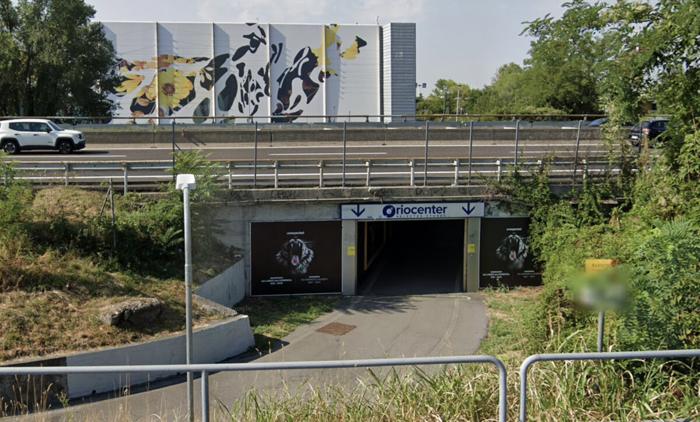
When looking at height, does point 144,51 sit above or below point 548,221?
above

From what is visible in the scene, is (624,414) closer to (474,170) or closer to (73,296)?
(73,296)

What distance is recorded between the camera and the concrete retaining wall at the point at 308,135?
32.1 metres

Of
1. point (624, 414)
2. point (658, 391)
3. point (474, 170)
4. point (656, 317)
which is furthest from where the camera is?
point (474, 170)

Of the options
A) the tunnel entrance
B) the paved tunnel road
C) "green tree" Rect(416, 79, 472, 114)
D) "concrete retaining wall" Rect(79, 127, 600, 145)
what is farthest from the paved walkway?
"green tree" Rect(416, 79, 472, 114)

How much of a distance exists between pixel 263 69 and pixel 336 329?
4294 cm

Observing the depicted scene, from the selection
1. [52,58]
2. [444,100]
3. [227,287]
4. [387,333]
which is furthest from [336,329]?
[444,100]

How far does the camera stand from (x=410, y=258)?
88.3ft

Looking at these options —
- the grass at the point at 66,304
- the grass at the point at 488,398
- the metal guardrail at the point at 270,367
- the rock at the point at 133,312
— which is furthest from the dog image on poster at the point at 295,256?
the metal guardrail at the point at 270,367

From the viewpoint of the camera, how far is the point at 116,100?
177 feet

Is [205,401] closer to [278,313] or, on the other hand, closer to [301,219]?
[278,313]

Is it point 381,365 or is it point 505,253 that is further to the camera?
point 505,253

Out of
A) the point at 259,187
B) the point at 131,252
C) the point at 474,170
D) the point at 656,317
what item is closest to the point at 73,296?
the point at 131,252

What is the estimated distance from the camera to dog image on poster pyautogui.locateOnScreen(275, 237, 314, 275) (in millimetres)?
20219

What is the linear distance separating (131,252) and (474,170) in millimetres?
11863
